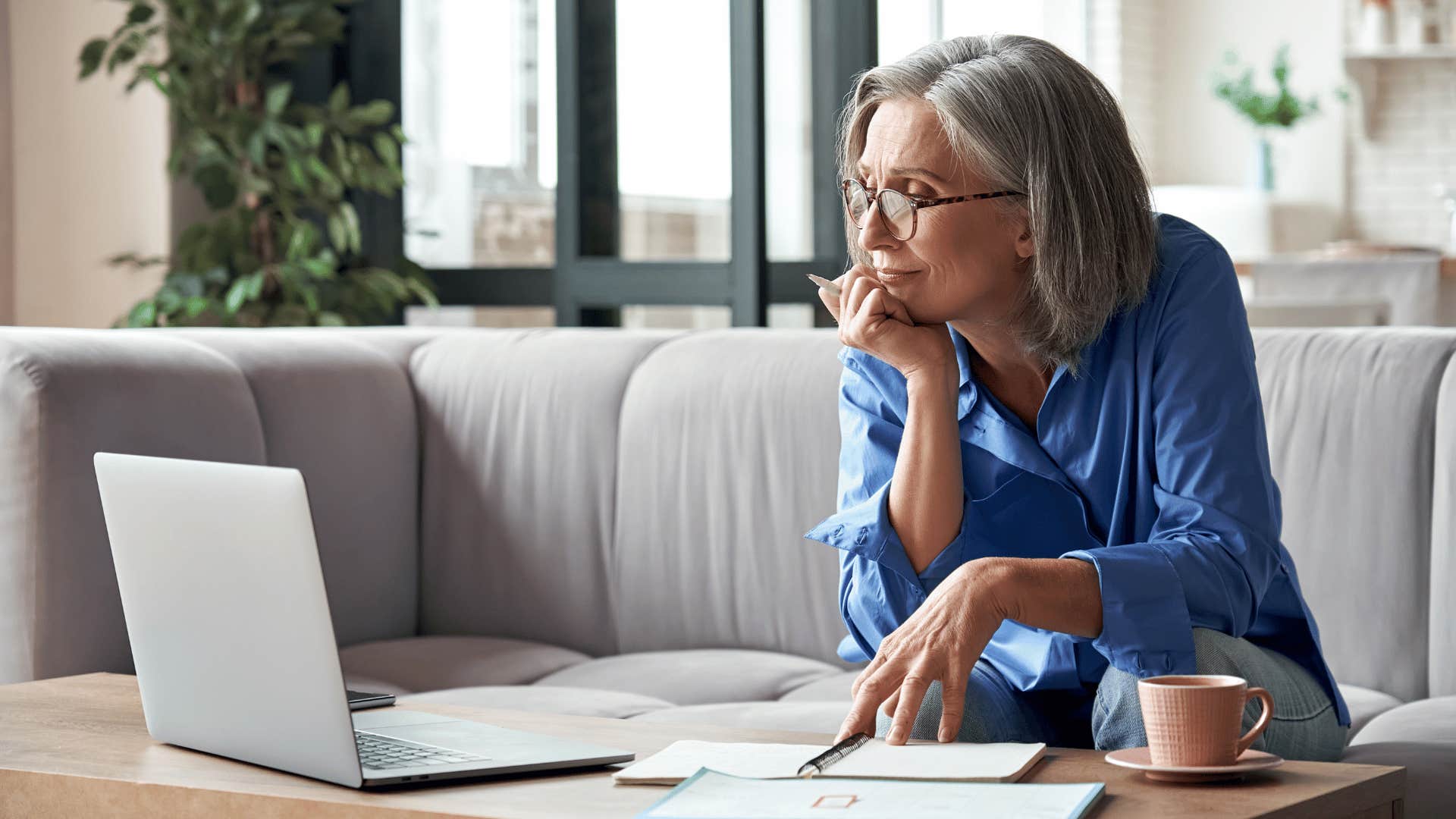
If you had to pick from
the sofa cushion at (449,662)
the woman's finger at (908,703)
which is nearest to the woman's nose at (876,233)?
the woman's finger at (908,703)

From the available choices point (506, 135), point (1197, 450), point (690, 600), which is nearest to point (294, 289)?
point (506, 135)

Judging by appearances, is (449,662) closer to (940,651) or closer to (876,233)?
Answer: (876,233)

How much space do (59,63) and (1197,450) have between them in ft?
11.0

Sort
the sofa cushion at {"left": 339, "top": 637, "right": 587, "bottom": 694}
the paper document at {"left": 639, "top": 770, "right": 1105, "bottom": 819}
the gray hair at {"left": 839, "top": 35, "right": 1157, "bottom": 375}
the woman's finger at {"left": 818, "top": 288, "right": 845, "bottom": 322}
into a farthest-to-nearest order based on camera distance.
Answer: the sofa cushion at {"left": 339, "top": 637, "right": 587, "bottom": 694}, the woman's finger at {"left": 818, "top": 288, "right": 845, "bottom": 322}, the gray hair at {"left": 839, "top": 35, "right": 1157, "bottom": 375}, the paper document at {"left": 639, "top": 770, "right": 1105, "bottom": 819}

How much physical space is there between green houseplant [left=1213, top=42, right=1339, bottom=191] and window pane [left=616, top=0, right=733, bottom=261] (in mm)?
4575

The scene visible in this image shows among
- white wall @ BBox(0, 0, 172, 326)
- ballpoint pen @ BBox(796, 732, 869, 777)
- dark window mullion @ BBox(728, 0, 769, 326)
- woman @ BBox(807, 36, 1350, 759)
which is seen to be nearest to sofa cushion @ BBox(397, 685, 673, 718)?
woman @ BBox(807, 36, 1350, 759)

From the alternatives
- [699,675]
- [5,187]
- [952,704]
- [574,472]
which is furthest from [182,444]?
[5,187]

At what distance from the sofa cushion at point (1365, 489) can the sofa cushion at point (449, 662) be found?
109 centimetres

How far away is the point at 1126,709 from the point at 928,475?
295 millimetres

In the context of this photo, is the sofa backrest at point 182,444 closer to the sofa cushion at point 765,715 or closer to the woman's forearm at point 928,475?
the sofa cushion at point 765,715

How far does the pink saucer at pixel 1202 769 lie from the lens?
107 cm

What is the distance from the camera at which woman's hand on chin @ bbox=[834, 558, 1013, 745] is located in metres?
1.24

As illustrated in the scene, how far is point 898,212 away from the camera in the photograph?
60.9 inches

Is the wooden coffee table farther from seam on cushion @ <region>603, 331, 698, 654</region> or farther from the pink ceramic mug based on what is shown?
seam on cushion @ <region>603, 331, 698, 654</region>
